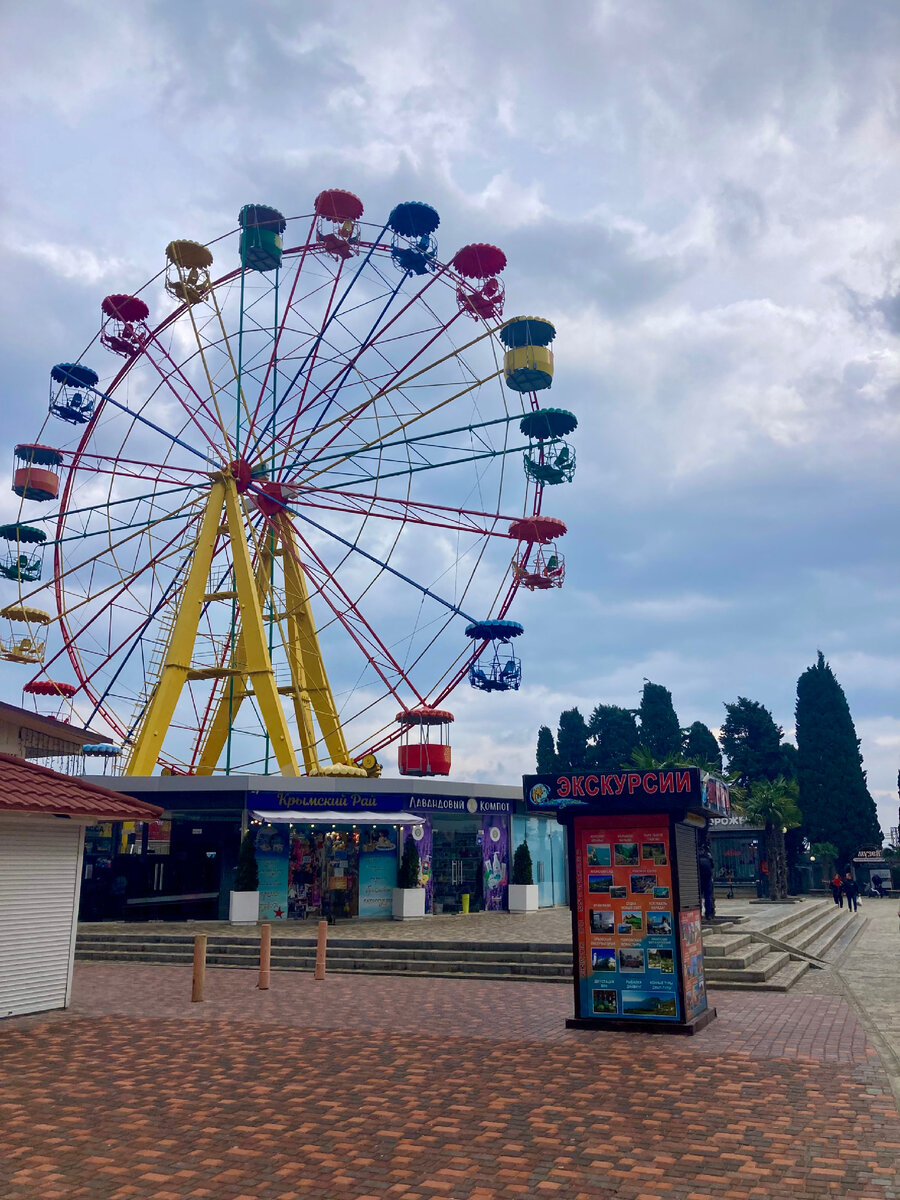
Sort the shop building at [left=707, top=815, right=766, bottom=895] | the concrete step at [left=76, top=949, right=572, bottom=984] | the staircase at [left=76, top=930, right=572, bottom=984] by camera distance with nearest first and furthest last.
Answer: the concrete step at [left=76, top=949, right=572, bottom=984] < the staircase at [left=76, top=930, right=572, bottom=984] < the shop building at [left=707, top=815, right=766, bottom=895]

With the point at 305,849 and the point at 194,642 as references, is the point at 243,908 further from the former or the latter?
the point at 194,642

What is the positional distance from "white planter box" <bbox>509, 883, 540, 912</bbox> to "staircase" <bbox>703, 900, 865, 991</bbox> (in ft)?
20.7

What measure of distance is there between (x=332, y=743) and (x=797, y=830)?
4201 cm

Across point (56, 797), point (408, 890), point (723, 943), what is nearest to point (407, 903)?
point (408, 890)

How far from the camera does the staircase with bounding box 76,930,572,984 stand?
17.5 m

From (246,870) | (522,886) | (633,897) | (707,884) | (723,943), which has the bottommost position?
(723,943)

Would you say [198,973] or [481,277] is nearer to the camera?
[198,973]

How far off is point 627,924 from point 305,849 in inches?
599

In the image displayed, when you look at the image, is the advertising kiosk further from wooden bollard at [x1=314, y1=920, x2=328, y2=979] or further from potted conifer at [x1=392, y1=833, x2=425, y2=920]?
potted conifer at [x1=392, y1=833, x2=425, y2=920]

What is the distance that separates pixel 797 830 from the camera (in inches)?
2416

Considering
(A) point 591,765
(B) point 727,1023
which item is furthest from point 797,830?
(B) point 727,1023

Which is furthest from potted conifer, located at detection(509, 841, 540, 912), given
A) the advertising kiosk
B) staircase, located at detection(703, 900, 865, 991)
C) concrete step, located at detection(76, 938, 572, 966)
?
the advertising kiosk

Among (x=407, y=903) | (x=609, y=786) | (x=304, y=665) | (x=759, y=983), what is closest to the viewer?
(x=609, y=786)

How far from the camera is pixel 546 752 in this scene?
82.3m
